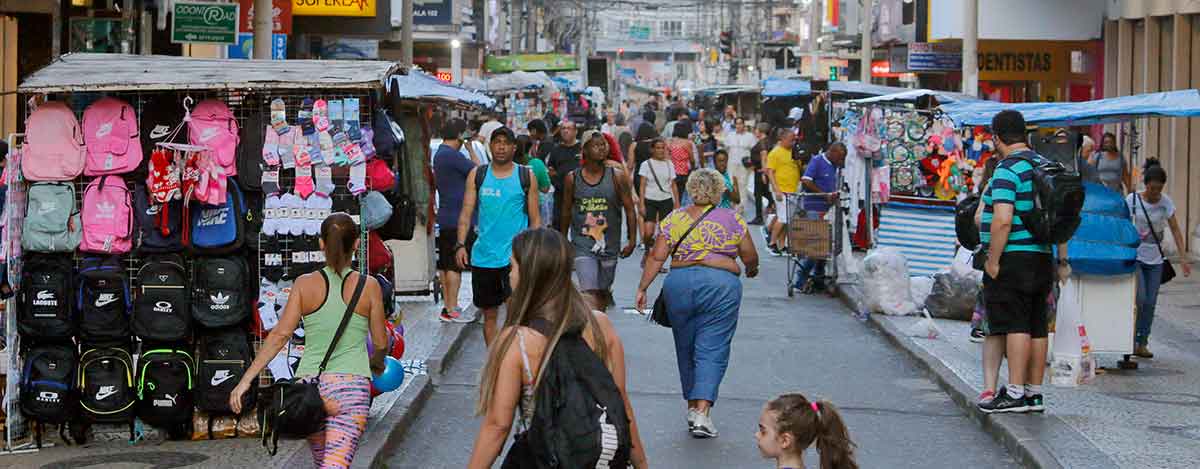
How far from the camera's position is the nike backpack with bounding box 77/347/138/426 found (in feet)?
31.1

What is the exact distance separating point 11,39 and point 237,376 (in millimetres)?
9071

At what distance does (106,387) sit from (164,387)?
309mm

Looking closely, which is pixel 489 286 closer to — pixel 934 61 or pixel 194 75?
pixel 194 75

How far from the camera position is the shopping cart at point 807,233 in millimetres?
18453

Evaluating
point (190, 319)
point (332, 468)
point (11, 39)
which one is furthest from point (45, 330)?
point (11, 39)

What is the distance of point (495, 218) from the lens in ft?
39.1

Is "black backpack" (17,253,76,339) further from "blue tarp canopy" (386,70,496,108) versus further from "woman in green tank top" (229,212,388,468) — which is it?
"blue tarp canopy" (386,70,496,108)

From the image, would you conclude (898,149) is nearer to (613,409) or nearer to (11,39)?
(11,39)

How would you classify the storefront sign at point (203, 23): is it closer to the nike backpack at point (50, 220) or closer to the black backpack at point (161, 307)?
the nike backpack at point (50, 220)

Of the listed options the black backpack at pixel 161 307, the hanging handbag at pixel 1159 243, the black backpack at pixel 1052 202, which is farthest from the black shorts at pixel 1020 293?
the black backpack at pixel 161 307

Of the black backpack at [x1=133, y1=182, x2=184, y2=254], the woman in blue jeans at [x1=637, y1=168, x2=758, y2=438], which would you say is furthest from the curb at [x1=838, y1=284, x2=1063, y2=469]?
the black backpack at [x1=133, y1=182, x2=184, y2=254]

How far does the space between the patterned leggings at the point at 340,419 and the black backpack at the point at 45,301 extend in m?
3.23

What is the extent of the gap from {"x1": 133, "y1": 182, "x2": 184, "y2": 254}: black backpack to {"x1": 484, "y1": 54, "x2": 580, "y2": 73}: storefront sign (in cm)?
4728

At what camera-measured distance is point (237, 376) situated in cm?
962
